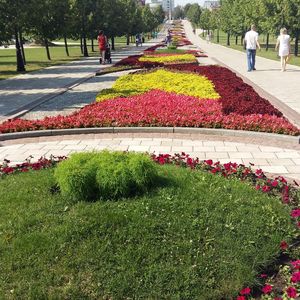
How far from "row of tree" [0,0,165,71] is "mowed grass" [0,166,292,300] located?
15355 mm

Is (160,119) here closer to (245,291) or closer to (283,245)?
(283,245)

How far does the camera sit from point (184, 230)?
4.18 metres

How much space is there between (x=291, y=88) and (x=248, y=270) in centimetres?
1193

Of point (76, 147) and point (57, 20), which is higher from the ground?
point (57, 20)

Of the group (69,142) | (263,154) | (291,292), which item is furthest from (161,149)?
(291,292)

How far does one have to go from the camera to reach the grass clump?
4.59m

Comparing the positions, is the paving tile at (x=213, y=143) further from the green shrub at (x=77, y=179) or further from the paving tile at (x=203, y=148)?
the green shrub at (x=77, y=179)

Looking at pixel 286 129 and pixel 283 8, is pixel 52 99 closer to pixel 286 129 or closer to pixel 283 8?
pixel 286 129

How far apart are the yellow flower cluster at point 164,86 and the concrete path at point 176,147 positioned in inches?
149

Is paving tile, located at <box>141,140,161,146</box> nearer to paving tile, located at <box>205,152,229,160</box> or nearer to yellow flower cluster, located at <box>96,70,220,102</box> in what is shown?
paving tile, located at <box>205,152,229,160</box>

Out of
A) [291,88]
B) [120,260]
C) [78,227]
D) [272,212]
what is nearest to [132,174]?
[78,227]

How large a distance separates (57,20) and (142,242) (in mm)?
26456

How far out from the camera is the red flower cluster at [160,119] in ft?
27.9

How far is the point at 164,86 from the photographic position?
14.3 m
